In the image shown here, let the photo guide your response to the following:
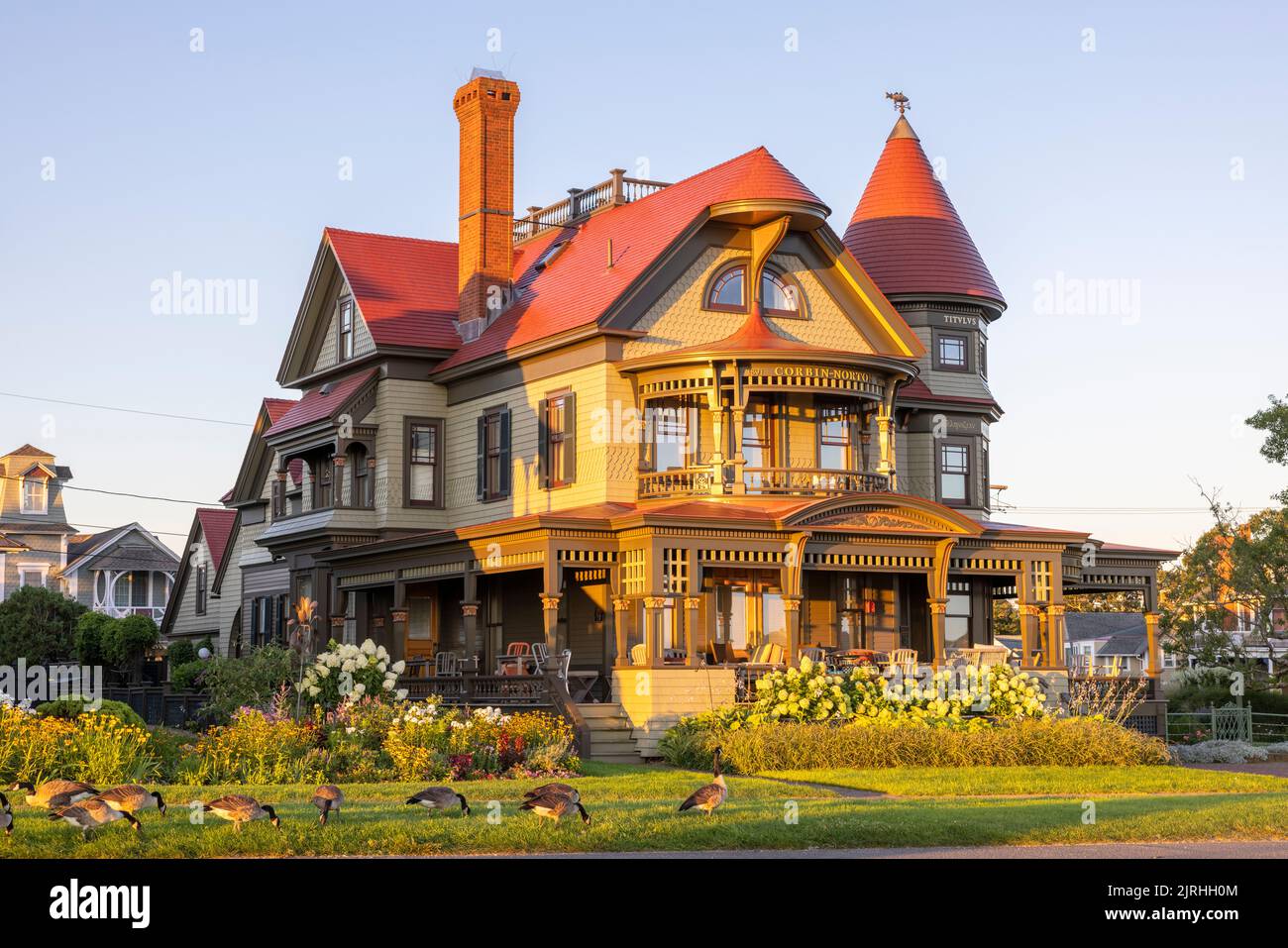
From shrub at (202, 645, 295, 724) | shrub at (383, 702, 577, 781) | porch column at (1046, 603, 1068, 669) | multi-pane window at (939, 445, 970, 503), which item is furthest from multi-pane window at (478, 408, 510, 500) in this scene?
shrub at (383, 702, 577, 781)

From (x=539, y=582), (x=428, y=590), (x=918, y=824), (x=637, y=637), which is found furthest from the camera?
(x=428, y=590)

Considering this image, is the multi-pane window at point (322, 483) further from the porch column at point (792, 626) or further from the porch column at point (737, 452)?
the porch column at point (792, 626)

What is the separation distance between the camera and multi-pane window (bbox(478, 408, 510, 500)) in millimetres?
37188

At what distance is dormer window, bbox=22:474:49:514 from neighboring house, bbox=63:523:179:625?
2339mm

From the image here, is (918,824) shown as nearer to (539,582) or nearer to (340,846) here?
(340,846)

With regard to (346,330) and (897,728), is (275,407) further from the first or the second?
(897,728)

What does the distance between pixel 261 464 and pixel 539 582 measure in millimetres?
14531

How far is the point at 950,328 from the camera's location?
40.3m

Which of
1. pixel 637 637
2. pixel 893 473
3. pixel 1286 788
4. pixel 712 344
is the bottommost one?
pixel 1286 788

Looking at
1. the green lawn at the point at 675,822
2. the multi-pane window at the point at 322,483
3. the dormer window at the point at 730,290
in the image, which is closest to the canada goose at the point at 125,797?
the green lawn at the point at 675,822

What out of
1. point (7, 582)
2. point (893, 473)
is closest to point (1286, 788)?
point (893, 473)

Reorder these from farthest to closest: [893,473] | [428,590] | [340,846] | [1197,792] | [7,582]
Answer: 1. [7,582]
2. [428,590]
3. [893,473]
4. [1197,792]
5. [340,846]

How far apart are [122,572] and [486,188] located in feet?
127

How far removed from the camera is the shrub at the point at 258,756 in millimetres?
21531
